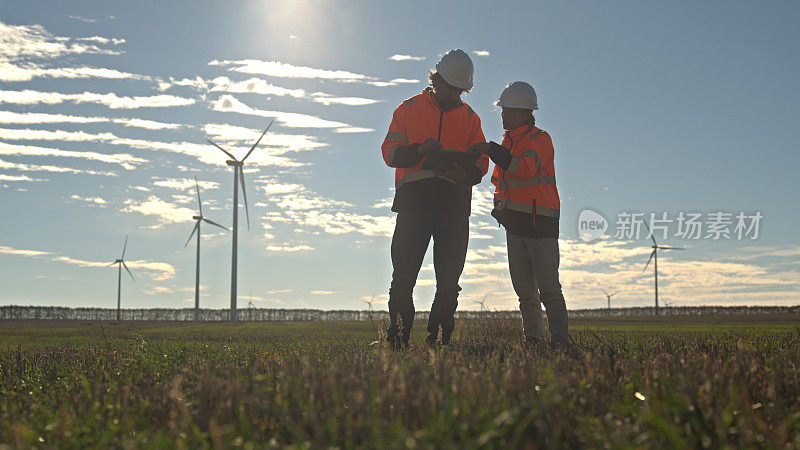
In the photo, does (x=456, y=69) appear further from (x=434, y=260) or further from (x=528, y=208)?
(x=434, y=260)

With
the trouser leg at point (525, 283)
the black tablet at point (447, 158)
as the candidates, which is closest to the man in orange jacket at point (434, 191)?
the black tablet at point (447, 158)

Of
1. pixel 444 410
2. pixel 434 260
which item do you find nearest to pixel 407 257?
pixel 434 260

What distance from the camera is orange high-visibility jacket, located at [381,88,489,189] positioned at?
7145 millimetres

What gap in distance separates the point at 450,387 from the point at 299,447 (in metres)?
0.93

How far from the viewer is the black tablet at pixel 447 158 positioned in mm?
6734

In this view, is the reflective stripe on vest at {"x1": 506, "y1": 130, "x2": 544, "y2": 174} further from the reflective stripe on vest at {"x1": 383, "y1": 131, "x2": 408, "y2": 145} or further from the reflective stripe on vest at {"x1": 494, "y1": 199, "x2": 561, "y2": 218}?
the reflective stripe on vest at {"x1": 383, "y1": 131, "x2": 408, "y2": 145}

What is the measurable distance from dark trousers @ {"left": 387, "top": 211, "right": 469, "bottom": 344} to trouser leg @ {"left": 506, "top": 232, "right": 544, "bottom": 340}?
0.53m

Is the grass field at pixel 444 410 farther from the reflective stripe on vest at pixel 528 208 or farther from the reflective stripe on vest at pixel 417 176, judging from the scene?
the reflective stripe on vest at pixel 417 176

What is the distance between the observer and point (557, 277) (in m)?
6.92

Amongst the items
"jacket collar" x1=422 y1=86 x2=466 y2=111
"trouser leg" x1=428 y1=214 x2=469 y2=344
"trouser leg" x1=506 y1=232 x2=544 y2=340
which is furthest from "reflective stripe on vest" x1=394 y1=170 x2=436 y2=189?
"trouser leg" x1=506 y1=232 x2=544 y2=340

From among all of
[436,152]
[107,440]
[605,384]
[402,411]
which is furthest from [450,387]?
[436,152]

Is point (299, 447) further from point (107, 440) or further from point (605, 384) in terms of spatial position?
point (605, 384)

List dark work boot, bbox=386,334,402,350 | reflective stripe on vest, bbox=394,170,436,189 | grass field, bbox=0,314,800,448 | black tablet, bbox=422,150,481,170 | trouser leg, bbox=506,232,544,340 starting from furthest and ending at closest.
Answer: trouser leg, bbox=506,232,544,340
reflective stripe on vest, bbox=394,170,436,189
black tablet, bbox=422,150,481,170
dark work boot, bbox=386,334,402,350
grass field, bbox=0,314,800,448

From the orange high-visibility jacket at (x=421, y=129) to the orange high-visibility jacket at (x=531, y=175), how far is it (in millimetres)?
367
